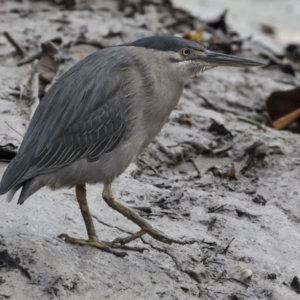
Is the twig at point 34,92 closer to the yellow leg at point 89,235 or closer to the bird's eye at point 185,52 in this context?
the yellow leg at point 89,235

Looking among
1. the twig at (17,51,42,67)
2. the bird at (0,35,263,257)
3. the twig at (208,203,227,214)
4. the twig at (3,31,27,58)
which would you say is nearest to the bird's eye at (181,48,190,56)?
the bird at (0,35,263,257)

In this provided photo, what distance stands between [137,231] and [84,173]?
519mm

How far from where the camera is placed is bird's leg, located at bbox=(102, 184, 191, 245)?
15.1 ft

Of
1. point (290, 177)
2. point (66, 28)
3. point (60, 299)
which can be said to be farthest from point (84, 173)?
point (66, 28)

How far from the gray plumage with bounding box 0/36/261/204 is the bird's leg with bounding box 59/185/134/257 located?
0.11 meters

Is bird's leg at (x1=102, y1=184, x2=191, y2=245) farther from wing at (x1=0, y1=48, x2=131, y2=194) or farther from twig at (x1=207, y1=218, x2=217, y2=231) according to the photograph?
twig at (x1=207, y1=218, x2=217, y2=231)

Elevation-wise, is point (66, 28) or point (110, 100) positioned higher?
point (110, 100)

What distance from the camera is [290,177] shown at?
5781mm

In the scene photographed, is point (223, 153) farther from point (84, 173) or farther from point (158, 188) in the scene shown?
point (84, 173)

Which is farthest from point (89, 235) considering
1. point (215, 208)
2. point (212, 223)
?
point (215, 208)

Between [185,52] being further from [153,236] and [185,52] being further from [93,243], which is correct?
[93,243]

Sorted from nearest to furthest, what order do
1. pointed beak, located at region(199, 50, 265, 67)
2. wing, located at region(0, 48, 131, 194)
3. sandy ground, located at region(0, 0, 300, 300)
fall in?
sandy ground, located at region(0, 0, 300, 300) < wing, located at region(0, 48, 131, 194) < pointed beak, located at region(199, 50, 265, 67)

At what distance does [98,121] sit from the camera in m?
4.65

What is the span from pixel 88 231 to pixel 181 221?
26.5 inches
